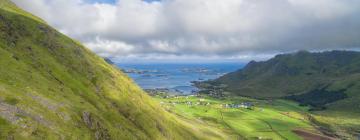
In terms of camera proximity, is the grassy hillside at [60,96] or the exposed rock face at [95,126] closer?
the grassy hillside at [60,96]

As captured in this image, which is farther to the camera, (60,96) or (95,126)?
(60,96)

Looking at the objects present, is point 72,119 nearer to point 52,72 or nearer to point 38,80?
point 38,80

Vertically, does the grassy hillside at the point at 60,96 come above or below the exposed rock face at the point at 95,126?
above

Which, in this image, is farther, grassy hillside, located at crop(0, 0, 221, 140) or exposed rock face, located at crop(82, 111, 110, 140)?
exposed rock face, located at crop(82, 111, 110, 140)

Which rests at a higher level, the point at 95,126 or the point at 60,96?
the point at 60,96

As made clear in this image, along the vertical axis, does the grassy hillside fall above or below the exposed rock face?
above
